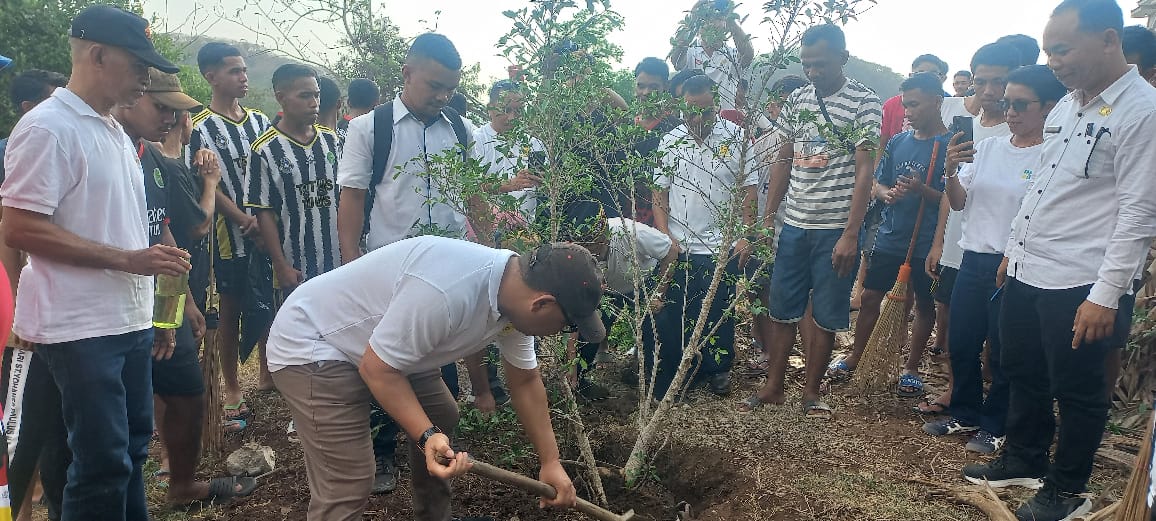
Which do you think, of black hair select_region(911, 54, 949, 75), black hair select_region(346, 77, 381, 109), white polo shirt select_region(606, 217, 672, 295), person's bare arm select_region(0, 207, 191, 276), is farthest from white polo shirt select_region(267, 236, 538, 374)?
black hair select_region(911, 54, 949, 75)

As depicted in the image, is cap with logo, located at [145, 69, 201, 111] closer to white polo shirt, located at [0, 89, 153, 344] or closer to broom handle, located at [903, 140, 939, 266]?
white polo shirt, located at [0, 89, 153, 344]

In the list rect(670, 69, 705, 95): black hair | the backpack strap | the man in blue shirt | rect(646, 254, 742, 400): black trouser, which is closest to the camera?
the backpack strap

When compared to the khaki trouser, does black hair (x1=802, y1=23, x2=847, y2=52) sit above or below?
above

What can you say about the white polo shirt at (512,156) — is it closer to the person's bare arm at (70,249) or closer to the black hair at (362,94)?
the black hair at (362,94)

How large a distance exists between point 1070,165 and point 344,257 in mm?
3411

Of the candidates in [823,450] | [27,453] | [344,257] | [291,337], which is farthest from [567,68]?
[27,453]

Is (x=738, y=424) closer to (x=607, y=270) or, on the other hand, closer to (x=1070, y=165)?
(x=607, y=270)

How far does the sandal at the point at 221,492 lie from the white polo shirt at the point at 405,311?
4.46 feet

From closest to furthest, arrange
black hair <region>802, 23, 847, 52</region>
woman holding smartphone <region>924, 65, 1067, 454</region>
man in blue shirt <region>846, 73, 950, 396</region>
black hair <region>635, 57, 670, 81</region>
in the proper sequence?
woman holding smartphone <region>924, 65, 1067, 454</region> → black hair <region>802, 23, 847, 52</region> → man in blue shirt <region>846, 73, 950, 396</region> → black hair <region>635, 57, 670, 81</region>

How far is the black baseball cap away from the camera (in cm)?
233

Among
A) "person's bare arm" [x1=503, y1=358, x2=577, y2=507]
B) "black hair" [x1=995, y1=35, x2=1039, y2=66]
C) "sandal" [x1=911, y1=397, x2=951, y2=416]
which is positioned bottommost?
"sandal" [x1=911, y1=397, x2=951, y2=416]

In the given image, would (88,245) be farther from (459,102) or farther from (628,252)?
(459,102)

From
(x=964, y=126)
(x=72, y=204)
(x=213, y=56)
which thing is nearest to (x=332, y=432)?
(x=72, y=204)

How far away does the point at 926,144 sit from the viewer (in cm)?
457
